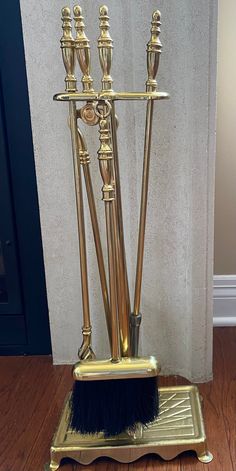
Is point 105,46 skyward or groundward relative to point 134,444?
skyward

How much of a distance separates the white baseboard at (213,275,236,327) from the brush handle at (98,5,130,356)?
21.3 inches

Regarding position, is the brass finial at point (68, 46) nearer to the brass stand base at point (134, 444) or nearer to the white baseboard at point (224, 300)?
the brass stand base at point (134, 444)

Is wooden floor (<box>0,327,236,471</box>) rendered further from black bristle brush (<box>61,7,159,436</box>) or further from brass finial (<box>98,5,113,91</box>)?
brass finial (<box>98,5,113,91</box>)

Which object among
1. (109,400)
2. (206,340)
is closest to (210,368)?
(206,340)

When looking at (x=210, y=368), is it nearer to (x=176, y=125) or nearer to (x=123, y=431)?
(x=123, y=431)

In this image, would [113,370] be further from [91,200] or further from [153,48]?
[153,48]

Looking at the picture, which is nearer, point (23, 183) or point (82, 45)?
point (82, 45)

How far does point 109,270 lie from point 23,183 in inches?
18.9

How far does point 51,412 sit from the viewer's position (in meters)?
1.17

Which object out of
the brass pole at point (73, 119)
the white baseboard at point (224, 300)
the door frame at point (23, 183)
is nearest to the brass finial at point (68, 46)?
the brass pole at point (73, 119)

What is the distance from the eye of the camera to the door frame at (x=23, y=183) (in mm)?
1183

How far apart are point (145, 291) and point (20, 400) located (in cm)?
42

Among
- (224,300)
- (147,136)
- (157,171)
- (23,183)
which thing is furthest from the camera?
(224,300)

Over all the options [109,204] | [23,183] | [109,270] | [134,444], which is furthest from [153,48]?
[134,444]
